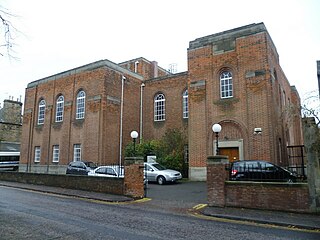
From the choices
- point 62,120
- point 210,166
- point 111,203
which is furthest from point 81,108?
point 210,166

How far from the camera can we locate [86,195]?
1341 centimetres

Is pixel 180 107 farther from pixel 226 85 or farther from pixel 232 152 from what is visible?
pixel 232 152

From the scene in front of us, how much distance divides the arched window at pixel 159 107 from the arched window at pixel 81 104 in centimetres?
694

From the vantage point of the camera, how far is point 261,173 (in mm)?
11070

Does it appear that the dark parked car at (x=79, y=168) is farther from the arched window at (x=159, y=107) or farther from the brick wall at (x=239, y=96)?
the arched window at (x=159, y=107)

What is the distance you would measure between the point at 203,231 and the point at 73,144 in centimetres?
2088

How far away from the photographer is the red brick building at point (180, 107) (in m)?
18.4

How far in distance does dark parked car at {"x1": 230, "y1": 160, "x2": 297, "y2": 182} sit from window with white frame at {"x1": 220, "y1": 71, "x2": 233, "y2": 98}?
→ 23.4 feet

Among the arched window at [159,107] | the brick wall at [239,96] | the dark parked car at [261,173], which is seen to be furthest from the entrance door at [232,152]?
the arched window at [159,107]

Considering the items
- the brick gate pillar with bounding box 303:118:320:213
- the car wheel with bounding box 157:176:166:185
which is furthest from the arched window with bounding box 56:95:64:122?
the brick gate pillar with bounding box 303:118:320:213

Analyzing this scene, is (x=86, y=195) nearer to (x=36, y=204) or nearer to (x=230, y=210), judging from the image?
(x=36, y=204)

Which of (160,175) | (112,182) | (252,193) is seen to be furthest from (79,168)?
(252,193)

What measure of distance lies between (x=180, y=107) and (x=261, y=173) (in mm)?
14893

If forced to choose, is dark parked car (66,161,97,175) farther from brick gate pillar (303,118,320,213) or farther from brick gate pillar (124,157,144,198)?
brick gate pillar (303,118,320,213)
